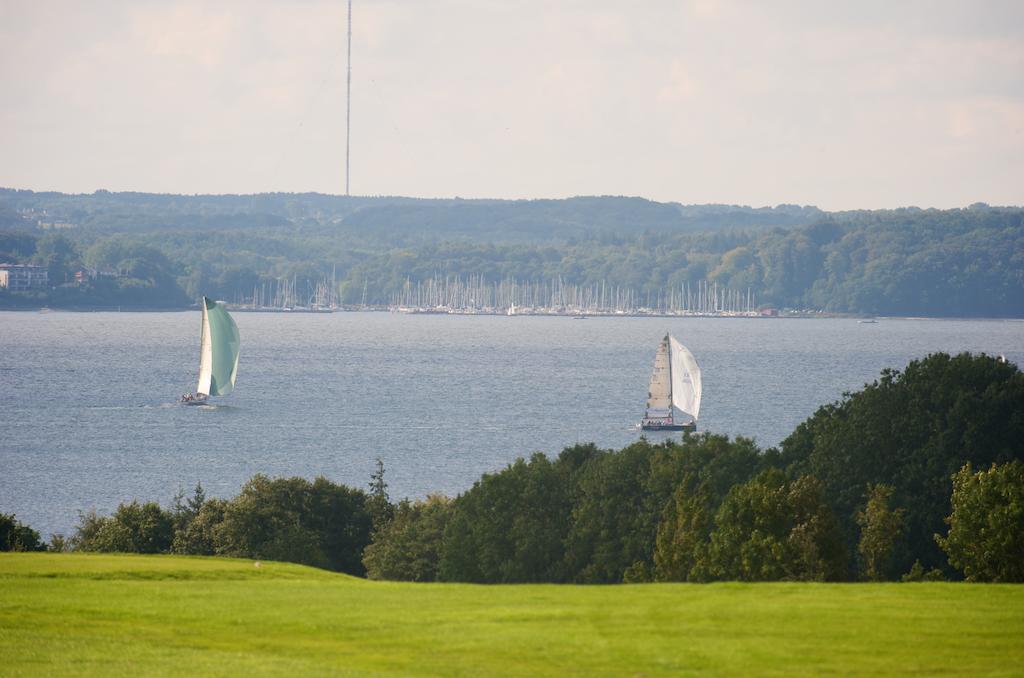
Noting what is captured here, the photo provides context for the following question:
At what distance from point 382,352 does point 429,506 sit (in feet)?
470

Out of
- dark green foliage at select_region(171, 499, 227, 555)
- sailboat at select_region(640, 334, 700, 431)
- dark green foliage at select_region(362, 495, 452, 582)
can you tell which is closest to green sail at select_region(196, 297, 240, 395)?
sailboat at select_region(640, 334, 700, 431)

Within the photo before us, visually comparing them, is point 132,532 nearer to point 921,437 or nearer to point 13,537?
point 13,537

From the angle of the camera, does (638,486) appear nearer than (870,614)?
No

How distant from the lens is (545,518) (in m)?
45.5

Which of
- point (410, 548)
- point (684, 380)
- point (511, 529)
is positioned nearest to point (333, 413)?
point (684, 380)

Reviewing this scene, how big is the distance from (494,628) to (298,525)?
29.9 meters

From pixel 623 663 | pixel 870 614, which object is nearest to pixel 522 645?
pixel 623 663

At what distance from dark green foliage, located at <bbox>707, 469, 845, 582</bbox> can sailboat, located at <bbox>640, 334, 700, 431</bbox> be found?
60926 millimetres

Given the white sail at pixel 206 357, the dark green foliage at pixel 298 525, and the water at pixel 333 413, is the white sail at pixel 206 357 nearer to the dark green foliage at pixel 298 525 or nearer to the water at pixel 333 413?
the water at pixel 333 413

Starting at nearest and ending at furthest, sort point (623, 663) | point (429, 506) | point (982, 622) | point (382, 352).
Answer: point (623, 663), point (982, 622), point (429, 506), point (382, 352)

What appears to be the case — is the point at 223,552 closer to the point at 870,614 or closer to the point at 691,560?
the point at 691,560

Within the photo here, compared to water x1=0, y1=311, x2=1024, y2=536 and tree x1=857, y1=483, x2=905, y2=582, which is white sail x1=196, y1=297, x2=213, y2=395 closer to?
water x1=0, y1=311, x2=1024, y2=536

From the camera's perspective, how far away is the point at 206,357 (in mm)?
108125

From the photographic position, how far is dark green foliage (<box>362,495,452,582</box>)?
43.4m
